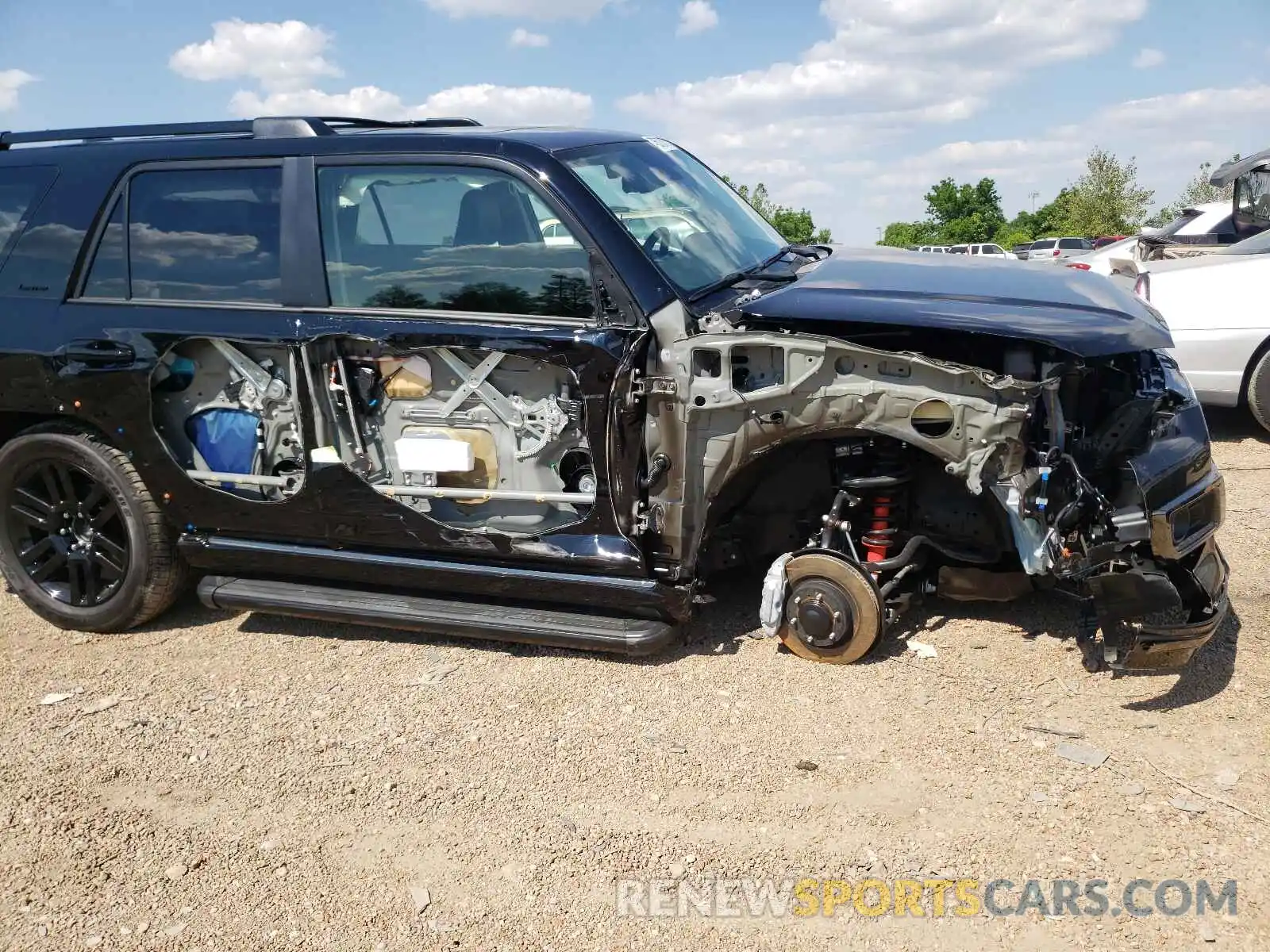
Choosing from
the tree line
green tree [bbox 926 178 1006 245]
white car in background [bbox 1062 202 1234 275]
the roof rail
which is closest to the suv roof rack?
the roof rail

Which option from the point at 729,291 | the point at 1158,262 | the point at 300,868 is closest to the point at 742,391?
the point at 729,291

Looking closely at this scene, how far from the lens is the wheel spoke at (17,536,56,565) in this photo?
462 cm

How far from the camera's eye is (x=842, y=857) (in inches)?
115

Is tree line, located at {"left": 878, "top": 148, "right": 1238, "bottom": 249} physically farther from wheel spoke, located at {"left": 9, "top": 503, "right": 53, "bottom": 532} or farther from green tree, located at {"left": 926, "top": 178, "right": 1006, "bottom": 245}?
wheel spoke, located at {"left": 9, "top": 503, "right": 53, "bottom": 532}

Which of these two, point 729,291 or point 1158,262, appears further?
point 1158,262

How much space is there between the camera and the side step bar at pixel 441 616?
3879 millimetres

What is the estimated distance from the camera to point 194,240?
4.22 metres

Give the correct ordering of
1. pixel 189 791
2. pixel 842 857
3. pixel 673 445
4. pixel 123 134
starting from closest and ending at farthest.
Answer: pixel 842 857 < pixel 189 791 < pixel 673 445 < pixel 123 134

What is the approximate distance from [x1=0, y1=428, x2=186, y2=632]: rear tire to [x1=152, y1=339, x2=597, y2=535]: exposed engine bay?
366 millimetres

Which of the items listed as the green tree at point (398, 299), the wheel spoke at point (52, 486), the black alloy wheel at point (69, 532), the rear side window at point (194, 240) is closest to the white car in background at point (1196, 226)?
the green tree at point (398, 299)

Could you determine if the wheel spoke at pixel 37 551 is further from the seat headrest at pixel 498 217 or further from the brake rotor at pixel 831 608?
the brake rotor at pixel 831 608

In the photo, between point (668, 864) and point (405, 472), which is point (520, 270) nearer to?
point (405, 472)

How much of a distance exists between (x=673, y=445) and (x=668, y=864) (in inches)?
57.7

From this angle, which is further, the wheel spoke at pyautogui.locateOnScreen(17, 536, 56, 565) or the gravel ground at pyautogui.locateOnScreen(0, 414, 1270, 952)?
the wheel spoke at pyautogui.locateOnScreen(17, 536, 56, 565)
